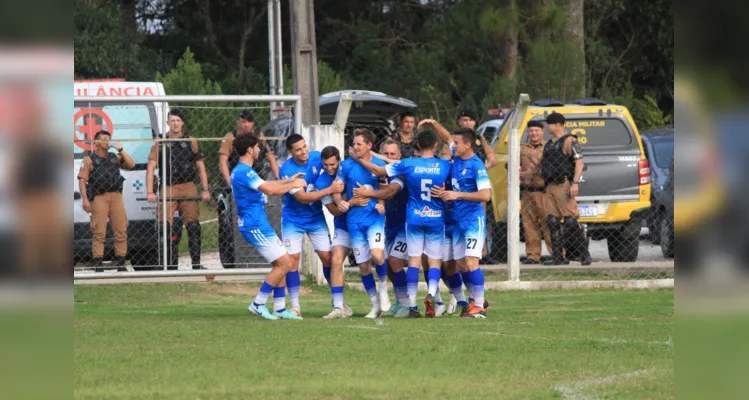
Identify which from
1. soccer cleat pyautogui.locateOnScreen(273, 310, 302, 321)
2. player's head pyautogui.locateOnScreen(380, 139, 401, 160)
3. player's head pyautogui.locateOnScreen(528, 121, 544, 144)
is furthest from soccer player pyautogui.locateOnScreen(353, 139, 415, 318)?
player's head pyautogui.locateOnScreen(528, 121, 544, 144)

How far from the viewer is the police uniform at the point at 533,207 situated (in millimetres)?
17266

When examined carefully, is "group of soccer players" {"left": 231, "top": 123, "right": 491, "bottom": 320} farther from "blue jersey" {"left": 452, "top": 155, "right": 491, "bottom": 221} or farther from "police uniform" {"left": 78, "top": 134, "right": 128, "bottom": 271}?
"police uniform" {"left": 78, "top": 134, "right": 128, "bottom": 271}

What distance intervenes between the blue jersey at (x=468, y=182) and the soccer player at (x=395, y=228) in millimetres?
624

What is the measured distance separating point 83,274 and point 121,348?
6.69m

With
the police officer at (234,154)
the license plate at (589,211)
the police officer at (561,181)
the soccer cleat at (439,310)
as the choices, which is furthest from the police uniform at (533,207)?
the soccer cleat at (439,310)

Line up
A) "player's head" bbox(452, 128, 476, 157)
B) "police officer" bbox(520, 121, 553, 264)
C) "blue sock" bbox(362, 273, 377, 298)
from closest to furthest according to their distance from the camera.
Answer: "player's head" bbox(452, 128, 476, 157)
"blue sock" bbox(362, 273, 377, 298)
"police officer" bbox(520, 121, 553, 264)

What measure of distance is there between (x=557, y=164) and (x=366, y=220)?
4857mm

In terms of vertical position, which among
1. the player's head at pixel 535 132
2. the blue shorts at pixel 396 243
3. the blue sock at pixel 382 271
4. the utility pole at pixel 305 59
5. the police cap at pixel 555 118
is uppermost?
the utility pole at pixel 305 59

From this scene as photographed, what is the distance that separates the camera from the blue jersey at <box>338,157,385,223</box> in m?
12.9

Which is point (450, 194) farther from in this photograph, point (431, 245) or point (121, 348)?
point (121, 348)

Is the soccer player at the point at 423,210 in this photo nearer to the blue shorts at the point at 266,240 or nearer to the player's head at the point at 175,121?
the blue shorts at the point at 266,240

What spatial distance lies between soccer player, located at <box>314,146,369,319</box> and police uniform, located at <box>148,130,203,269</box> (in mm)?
3580

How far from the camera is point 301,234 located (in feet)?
42.9

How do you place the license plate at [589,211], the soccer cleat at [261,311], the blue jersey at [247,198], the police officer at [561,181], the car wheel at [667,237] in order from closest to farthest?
the blue jersey at [247,198] < the soccer cleat at [261,311] < the police officer at [561,181] < the license plate at [589,211] < the car wheel at [667,237]
